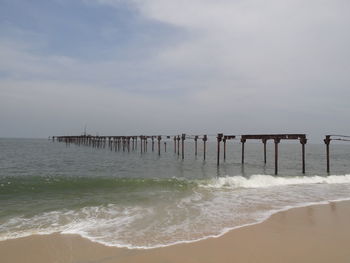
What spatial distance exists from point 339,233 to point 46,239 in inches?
249

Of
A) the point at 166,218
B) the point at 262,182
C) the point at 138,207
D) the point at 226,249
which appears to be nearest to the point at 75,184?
the point at 138,207

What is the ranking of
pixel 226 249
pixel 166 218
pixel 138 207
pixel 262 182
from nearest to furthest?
pixel 226 249 < pixel 166 218 < pixel 138 207 < pixel 262 182

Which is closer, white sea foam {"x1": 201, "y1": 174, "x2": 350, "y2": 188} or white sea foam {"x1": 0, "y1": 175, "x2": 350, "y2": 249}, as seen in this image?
white sea foam {"x1": 0, "y1": 175, "x2": 350, "y2": 249}

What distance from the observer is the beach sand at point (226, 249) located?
525 cm

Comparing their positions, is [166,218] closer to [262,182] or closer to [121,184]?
[121,184]

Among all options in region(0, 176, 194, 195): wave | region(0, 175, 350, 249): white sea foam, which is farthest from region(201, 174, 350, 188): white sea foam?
region(0, 175, 350, 249): white sea foam

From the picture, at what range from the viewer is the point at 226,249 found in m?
5.68

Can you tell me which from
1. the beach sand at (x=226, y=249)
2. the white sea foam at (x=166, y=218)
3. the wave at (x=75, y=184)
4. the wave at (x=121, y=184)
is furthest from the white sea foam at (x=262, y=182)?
the beach sand at (x=226, y=249)

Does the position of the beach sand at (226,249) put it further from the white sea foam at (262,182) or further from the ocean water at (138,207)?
the white sea foam at (262,182)

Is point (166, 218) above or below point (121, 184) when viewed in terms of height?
above

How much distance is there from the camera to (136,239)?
6355 mm

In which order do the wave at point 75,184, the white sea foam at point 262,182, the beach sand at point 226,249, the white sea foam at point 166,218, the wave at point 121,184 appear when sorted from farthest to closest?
1. the white sea foam at point 262,182
2. the wave at point 121,184
3. the wave at point 75,184
4. the white sea foam at point 166,218
5. the beach sand at point 226,249

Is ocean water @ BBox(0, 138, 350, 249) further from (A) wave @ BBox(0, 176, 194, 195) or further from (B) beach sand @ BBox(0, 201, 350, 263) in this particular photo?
(B) beach sand @ BBox(0, 201, 350, 263)

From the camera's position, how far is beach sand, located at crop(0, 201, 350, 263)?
5.25 meters
